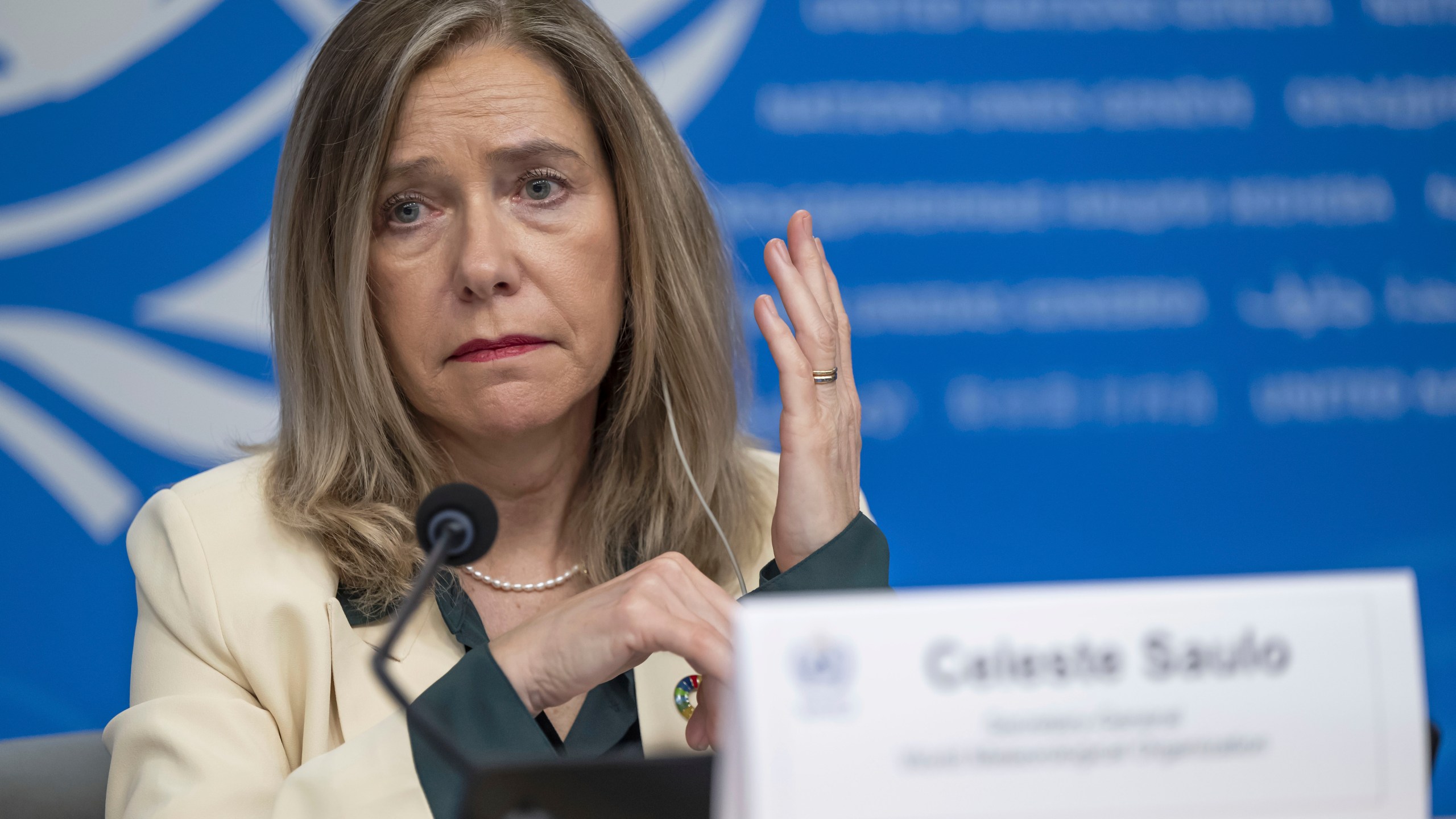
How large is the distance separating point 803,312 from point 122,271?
1.57 meters

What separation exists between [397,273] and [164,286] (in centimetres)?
121

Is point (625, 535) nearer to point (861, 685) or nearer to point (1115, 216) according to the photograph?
point (861, 685)

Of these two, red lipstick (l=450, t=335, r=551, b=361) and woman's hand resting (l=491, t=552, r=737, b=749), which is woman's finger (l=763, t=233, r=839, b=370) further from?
woman's hand resting (l=491, t=552, r=737, b=749)

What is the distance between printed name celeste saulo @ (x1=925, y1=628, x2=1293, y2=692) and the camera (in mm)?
575

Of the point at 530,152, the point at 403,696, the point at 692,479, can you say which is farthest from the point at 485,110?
the point at 403,696

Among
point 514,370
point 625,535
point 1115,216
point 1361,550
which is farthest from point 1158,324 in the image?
point 514,370

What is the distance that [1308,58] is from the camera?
2.71 metres

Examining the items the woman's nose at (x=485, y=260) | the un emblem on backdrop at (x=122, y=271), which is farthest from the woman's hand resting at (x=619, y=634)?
the un emblem on backdrop at (x=122, y=271)

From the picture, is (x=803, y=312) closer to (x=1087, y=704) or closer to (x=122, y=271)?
(x=1087, y=704)

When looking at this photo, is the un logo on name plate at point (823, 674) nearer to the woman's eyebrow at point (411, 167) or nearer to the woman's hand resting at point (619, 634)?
the woman's hand resting at point (619, 634)

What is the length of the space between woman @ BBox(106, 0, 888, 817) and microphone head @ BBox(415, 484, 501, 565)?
254 millimetres

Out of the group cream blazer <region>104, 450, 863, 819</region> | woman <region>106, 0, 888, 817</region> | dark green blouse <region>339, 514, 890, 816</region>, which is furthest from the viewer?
woman <region>106, 0, 888, 817</region>

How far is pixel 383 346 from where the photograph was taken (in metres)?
1.41

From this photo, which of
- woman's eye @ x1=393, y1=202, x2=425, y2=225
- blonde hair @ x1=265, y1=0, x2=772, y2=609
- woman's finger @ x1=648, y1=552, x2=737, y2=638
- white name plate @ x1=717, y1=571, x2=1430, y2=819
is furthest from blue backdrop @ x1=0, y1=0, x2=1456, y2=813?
white name plate @ x1=717, y1=571, x2=1430, y2=819
